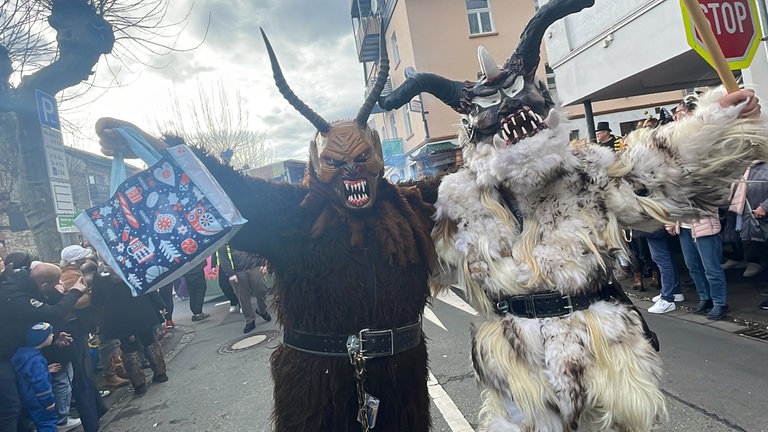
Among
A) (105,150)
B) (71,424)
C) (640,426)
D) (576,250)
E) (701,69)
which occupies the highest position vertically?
(701,69)

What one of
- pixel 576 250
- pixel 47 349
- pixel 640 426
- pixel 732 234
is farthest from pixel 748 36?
pixel 47 349

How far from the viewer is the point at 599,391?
1.53m

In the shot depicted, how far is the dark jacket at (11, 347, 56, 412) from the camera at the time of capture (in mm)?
3342

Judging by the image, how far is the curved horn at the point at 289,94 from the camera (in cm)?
172

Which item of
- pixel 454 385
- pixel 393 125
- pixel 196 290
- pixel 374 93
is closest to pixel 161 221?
pixel 374 93

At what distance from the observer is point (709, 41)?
1654 millimetres

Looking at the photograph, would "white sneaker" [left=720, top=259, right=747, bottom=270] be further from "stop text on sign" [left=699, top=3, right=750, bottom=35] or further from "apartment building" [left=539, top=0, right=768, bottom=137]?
"stop text on sign" [left=699, top=3, right=750, bottom=35]

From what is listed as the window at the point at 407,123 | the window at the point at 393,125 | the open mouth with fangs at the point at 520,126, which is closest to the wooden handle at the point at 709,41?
the open mouth with fangs at the point at 520,126

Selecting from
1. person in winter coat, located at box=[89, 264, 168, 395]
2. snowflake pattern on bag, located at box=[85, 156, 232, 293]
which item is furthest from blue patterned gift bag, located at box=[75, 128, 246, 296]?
person in winter coat, located at box=[89, 264, 168, 395]

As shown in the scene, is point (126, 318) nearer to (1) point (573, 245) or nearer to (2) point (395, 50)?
(1) point (573, 245)

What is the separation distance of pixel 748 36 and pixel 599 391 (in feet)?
12.2

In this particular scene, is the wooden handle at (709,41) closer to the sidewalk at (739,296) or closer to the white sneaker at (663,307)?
the sidewalk at (739,296)

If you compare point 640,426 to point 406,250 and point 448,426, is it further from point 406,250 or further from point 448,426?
point 448,426

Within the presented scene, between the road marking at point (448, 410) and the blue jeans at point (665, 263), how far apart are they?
3094 millimetres
